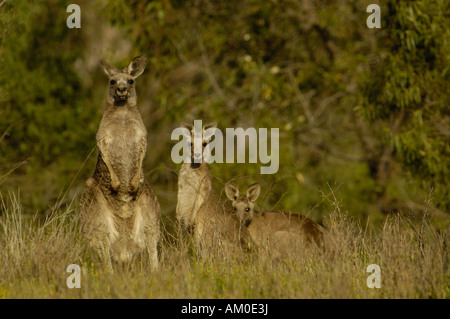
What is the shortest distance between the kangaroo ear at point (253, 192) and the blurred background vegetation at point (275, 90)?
5.12 ft

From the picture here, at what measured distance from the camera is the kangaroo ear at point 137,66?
655cm

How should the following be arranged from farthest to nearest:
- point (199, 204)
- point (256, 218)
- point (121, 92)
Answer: point (256, 218), point (199, 204), point (121, 92)

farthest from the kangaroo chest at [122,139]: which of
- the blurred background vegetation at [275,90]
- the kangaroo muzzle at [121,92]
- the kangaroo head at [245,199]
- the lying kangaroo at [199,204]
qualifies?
the blurred background vegetation at [275,90]

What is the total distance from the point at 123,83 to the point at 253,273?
2.07 metres

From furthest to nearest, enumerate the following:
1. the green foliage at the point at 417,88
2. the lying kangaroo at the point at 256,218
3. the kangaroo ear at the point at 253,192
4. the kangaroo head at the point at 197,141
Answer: the green foliage at the point at 417,88
the kangaroo ear at the point at 253,192
the lying kangaroo at the point at 256,218
the kangaroo head at the point at 197,141

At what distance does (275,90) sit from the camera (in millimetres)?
11555

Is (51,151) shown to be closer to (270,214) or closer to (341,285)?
(270,214)

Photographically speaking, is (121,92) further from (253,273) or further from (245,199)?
(245,199)

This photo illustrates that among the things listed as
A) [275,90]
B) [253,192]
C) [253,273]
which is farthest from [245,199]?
[275,90]

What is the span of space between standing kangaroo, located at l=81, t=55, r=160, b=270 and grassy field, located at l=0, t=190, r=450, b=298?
421mm

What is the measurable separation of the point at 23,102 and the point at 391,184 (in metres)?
6.20

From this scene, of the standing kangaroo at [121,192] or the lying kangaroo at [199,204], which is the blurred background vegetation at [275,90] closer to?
the lying kangaroo at [199,204]

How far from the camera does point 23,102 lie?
42.7ft
